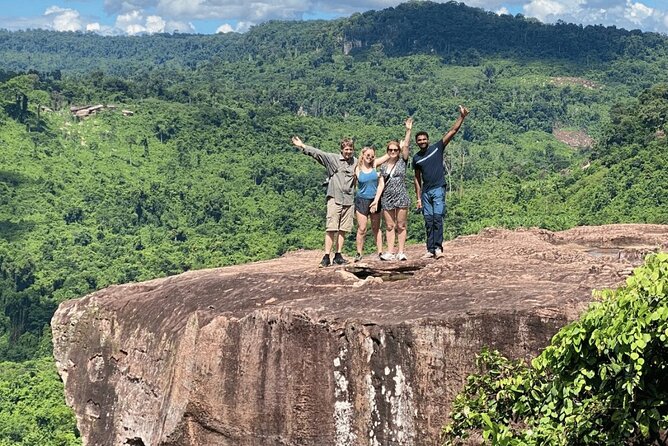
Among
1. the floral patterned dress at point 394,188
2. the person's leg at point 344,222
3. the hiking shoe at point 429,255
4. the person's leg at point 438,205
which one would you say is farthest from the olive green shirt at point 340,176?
the hiking shoe at point 429,255

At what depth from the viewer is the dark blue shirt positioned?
9516 mm

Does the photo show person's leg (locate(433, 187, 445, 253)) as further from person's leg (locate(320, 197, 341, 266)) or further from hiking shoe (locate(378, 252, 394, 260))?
person's leg (locate(320, 197, 341, 266))

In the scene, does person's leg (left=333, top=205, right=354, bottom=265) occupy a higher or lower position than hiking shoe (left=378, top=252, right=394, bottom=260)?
higher

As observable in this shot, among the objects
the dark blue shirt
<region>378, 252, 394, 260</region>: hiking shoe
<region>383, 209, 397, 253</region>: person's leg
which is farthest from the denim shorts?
the dark blue shirt

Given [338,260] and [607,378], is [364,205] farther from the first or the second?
[607,378]

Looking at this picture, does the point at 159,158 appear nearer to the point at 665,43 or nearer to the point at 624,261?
the point at 624,261

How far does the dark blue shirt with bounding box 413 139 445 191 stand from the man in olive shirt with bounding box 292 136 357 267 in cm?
72

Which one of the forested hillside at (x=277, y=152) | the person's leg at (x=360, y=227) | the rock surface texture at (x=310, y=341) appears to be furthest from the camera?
the forested hillside at (x=277, y=152)

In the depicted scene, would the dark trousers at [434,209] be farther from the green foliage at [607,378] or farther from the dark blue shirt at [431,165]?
the green foliage at [607,378]

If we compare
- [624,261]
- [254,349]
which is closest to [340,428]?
[254,349]

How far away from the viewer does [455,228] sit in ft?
142

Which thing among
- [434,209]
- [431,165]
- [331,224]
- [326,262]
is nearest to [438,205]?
[434,209]

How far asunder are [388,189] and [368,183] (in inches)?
8.7

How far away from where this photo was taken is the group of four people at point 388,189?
9586mm
